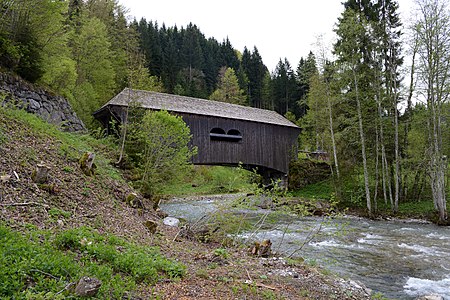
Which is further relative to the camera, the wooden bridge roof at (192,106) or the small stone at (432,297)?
the wooden bridge roof at (192,106)

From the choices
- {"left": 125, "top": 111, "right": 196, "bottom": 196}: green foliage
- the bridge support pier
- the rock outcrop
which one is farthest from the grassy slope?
the bridge support pier

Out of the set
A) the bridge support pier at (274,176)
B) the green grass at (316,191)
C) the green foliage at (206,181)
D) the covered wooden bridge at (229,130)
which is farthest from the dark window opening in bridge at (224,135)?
the green grass at (316,191)

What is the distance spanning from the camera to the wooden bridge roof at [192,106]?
14.5 m

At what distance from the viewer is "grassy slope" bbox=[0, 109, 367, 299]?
287 cm

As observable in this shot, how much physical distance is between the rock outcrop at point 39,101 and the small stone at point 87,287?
27.3 ft

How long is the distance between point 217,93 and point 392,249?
99.1 ft

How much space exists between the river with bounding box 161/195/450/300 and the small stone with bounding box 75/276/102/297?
3.59m

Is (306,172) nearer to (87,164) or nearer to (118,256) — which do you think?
(87,164)

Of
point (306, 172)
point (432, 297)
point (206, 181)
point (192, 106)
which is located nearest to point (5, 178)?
point (432, 297)

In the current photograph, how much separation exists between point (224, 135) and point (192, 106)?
2.32 m

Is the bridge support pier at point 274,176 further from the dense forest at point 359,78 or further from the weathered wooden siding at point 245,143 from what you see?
the dense forest at point 359,78

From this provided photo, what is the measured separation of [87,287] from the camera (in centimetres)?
264

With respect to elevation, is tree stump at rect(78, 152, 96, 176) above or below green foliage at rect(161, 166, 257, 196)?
above

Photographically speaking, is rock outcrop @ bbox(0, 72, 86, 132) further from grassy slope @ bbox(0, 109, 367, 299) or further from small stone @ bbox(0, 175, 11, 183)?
small stone @ bbox(0, 175, 11, 183)
